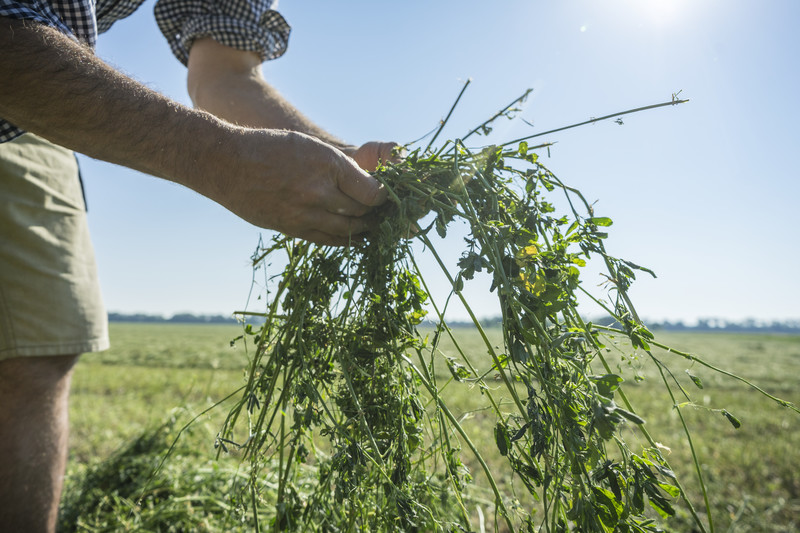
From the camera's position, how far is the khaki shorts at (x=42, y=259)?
1.82 m

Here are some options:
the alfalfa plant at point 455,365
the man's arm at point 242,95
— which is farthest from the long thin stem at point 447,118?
the man's arm at point 242,95

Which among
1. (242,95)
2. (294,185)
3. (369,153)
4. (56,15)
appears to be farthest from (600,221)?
(242,95)

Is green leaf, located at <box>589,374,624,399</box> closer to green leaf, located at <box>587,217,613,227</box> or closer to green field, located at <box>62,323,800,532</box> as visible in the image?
green field, located at <box>62,323,800,532</box>

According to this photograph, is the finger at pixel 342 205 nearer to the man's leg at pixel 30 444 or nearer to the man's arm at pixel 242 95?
the man's arm at pixel 242 95

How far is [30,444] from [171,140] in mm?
1416

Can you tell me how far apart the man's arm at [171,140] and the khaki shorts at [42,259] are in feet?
2.63

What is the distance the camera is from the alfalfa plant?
2.91 ft

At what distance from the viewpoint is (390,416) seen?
1.22 meters

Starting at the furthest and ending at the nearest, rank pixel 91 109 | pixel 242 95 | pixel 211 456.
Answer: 1. pixel 211 456
2. pixel 242 95
3. pixel 91 109

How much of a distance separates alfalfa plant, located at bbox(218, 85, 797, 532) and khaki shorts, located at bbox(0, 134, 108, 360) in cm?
108

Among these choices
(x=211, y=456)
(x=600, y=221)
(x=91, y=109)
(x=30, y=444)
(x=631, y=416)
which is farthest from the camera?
(x=211, y=456)

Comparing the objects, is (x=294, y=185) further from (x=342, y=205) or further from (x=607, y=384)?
(x=607, y=384)

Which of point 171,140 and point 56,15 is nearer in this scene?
point 171,140

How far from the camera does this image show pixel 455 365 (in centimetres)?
122
